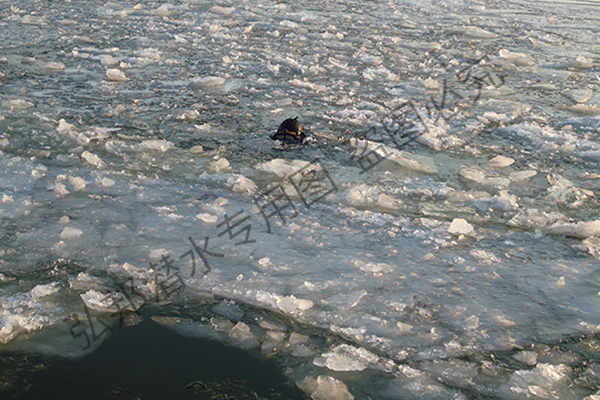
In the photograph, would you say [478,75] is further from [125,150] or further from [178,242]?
[178,242]

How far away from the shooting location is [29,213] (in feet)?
11.1

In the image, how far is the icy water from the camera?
245 centimetres

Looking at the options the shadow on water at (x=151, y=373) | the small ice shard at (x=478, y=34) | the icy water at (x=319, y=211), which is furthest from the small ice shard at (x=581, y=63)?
the shadow on water at (x=151, y=373)

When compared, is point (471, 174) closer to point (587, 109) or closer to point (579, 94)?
point (587, 109)

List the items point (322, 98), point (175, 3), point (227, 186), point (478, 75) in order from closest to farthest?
point (227, 186) → point (322, 98) → point (478, 75) → point (175, 3)

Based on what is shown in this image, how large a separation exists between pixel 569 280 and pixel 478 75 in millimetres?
3991

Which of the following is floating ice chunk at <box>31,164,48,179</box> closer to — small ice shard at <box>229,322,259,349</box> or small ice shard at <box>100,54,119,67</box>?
small ice shard at <box>229,322,259,349</box>

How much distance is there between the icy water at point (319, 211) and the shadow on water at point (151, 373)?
0.08 m

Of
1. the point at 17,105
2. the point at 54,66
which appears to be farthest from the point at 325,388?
the point at 54,66

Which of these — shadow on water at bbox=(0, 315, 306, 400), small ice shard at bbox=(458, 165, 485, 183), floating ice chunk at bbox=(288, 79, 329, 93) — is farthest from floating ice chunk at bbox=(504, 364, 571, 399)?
floating ice chunk at bbox=(288, 79, 329, 93)

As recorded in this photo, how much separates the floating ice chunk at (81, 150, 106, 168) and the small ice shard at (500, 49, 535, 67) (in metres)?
5.23

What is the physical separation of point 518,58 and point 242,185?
4.75 m

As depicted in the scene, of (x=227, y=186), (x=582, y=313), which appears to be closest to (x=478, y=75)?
(x=227, y=186)

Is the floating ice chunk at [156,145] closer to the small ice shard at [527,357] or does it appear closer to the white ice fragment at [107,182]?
the white ice fragment at [107,182]
